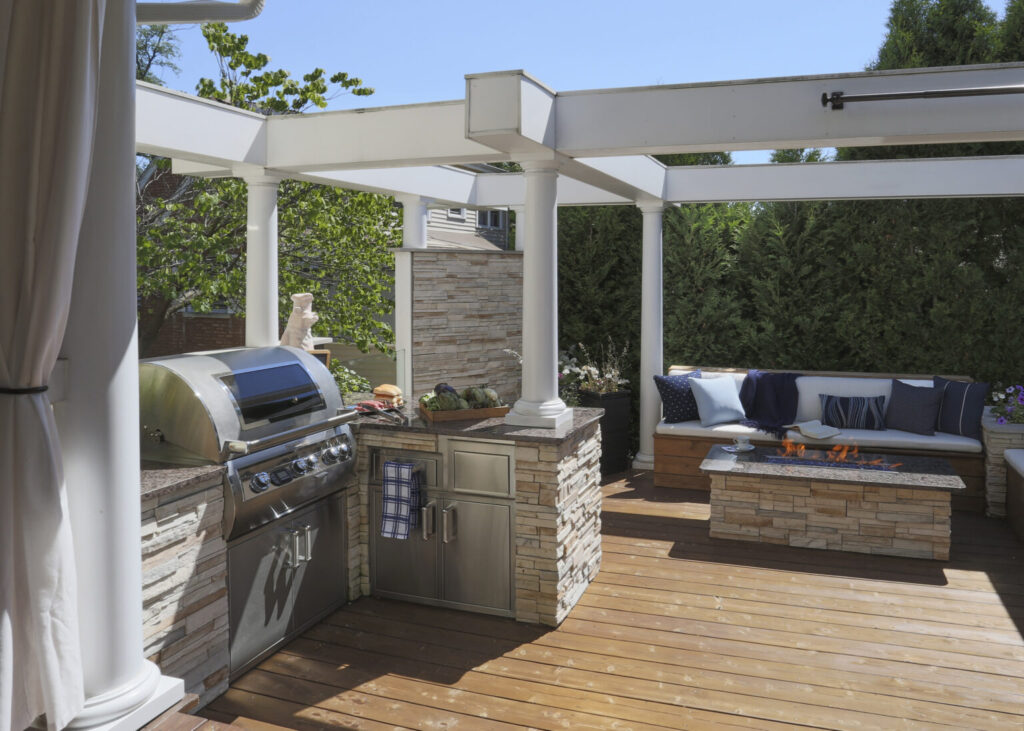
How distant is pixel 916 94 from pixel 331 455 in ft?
11.8

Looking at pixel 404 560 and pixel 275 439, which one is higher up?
pixel 275 439

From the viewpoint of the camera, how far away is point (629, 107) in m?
4.79

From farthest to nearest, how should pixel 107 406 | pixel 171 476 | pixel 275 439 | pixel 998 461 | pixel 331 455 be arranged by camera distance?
pixel 998 461, pixel 331 455, pixel 275 439, pixel 171 476, pixel 107 406

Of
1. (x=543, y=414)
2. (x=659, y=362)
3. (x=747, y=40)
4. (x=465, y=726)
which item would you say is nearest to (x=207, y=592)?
(x=465, y=726)

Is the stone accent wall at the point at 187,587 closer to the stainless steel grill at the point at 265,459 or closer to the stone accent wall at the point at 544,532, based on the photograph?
the stainless steel grill at the point at 265,459

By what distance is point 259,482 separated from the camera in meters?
4.05

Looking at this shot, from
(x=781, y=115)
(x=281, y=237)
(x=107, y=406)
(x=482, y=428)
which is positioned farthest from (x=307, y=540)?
(x=281, y=237)

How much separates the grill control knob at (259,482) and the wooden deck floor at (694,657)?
0.92 meters

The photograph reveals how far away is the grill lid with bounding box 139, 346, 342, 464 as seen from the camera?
3875mm

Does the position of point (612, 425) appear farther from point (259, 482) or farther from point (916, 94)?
point (259, 482)

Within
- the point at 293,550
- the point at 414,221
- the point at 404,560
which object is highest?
the point at 414,221

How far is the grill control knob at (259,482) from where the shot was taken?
4.00 m

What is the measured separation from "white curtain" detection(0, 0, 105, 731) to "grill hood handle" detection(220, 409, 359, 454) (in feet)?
6.04

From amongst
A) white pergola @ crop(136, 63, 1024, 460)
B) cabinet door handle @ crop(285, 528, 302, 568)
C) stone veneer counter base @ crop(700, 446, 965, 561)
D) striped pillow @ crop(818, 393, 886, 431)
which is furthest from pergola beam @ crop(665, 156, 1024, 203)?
cabinet door handle @ crop(285, 528, 302, 568)
